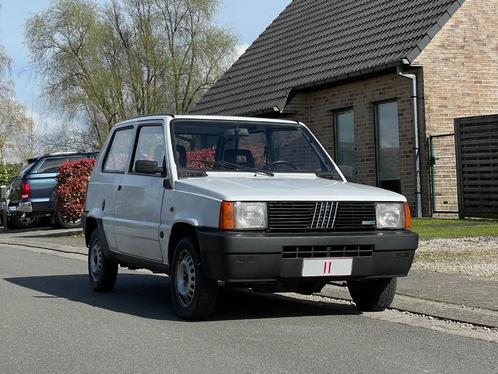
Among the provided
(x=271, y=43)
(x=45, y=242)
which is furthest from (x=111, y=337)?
(x=271, y=43)

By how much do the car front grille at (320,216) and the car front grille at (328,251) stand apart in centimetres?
16

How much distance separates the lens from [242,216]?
6.80m

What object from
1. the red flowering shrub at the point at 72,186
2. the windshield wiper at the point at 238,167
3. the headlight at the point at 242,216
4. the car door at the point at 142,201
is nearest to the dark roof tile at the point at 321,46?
the red flowering shrub at the point at 72,186

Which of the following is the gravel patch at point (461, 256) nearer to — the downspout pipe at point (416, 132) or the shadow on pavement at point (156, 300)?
the shadow on pavement at point (156, 300)

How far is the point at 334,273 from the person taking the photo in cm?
702

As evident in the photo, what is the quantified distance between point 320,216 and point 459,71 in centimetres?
1230

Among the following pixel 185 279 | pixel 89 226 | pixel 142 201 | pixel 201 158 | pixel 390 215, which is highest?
pixel 201 158

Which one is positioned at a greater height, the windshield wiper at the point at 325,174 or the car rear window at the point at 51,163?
the car rear window at the point at 51,163

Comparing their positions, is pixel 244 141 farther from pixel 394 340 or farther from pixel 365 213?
pixel 394 340

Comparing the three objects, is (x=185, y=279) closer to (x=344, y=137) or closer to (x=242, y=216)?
(x=242, y=216)

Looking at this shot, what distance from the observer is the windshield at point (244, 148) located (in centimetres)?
806

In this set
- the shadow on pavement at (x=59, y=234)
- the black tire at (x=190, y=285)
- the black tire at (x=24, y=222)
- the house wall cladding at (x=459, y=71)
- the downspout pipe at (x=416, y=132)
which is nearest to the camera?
the black tire at (x=190, y=285)

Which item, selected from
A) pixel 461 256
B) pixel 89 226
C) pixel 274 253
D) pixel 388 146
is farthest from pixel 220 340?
pixel 388 146

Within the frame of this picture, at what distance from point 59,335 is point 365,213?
2.74 m
